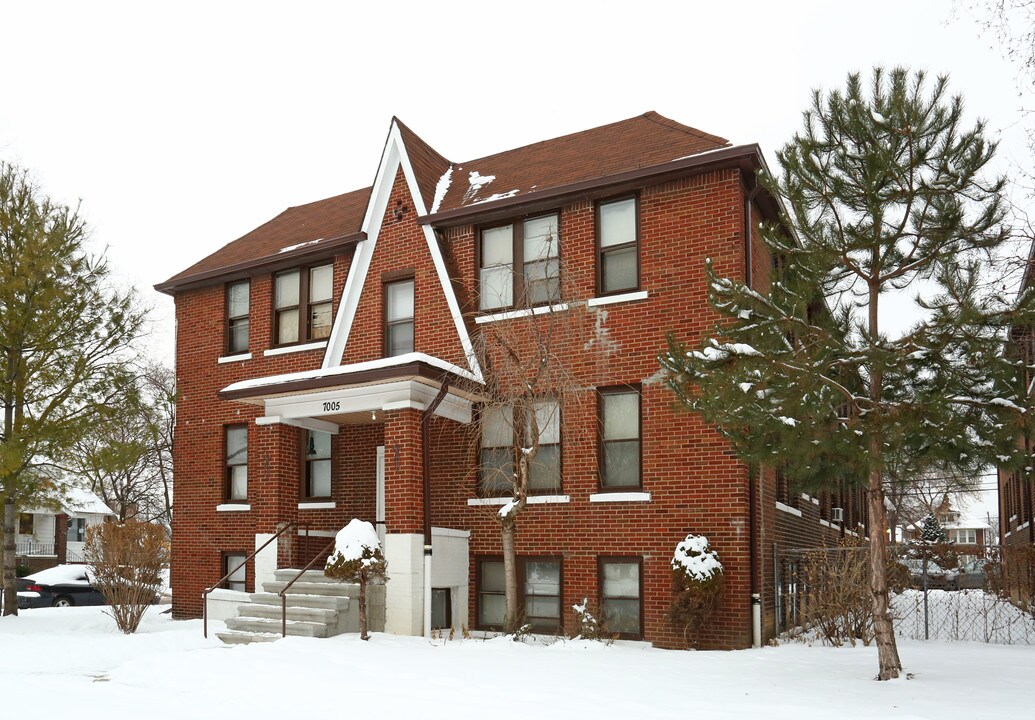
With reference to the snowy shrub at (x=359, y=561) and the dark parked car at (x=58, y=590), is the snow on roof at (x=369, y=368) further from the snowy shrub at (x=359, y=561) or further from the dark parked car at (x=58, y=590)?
the dark parked car at (x=58, y=590)

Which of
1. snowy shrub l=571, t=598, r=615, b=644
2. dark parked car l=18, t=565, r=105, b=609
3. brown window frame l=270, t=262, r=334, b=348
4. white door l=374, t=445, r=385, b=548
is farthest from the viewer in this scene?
dark parked car l=18, t=565, r=105, b=609

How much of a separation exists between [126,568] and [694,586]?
9.70 meters

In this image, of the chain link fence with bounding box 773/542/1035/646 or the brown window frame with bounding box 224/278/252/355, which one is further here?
the brown window frame with bounding box 224/278/252/355

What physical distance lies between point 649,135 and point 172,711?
1208cm

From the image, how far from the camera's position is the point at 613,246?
15.4 meters

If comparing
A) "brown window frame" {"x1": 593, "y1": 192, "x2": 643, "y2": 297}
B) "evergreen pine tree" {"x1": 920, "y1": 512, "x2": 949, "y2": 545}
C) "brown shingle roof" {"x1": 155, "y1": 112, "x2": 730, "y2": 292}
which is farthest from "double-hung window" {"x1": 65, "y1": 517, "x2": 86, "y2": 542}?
"evergreen pine tree" {"x1": 920, "y1": 512, "x2": 949, "y2": 545}

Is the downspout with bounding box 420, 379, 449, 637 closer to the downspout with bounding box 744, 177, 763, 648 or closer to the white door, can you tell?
the white door

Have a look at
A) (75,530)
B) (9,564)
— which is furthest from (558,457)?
(75,530)

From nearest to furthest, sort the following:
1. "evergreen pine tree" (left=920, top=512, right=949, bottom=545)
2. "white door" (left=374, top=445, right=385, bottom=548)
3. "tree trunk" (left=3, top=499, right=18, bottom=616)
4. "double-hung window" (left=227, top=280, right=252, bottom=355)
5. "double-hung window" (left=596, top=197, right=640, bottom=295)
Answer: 1. "double-hung window" (left=596, top=197, right=640, bottom=295)
2. "white door" (left=374, top=445, right=385, bottom=548)
3. "tree trunk" (left=3, top=499, right=18, bottom=616)
4. "double-hung window" (left=227, top=280, right=252, bottom=355)
5. "evergreen pine tree" (left=920, top=512, right=949, bottom=545)

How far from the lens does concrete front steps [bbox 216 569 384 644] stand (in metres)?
13.7

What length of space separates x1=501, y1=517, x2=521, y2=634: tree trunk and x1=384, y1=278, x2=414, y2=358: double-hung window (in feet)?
14.1

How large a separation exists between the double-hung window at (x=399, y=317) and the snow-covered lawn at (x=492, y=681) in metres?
5.55

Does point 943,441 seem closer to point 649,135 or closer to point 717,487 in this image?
point 717,487

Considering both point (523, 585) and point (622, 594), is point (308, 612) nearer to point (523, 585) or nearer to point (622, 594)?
point (523, 585)
